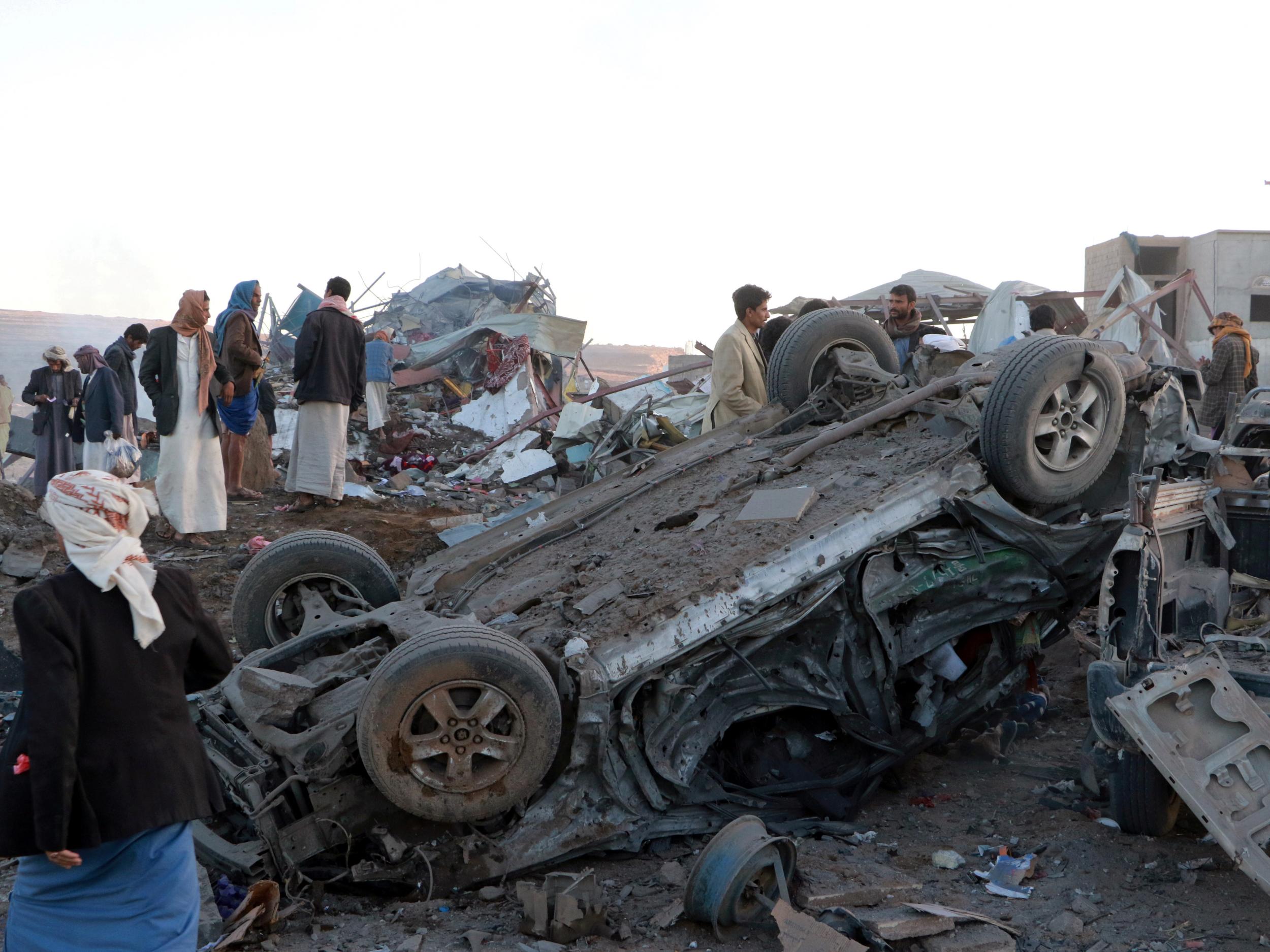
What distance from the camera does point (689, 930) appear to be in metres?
3.49

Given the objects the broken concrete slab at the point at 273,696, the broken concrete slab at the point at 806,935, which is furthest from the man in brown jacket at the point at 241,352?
the broken concrete slab at the point at 806,935

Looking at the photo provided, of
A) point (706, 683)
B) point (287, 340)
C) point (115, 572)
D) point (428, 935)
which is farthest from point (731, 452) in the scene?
point (287, 340)

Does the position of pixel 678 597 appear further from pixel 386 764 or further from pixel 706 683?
pixel 386 764

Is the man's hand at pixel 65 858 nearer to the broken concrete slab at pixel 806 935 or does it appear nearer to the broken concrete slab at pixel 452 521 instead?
the broken concrete slab at pixel 806 935

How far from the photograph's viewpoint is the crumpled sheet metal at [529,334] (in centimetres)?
1692

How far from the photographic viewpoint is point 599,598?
A: 169 inches

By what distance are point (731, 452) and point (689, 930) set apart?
2.79 metres

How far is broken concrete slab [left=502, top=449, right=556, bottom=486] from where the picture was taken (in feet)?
38.2

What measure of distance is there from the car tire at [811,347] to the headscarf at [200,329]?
433 centimetres

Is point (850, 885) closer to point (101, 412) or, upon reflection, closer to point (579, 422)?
point (101, 412)

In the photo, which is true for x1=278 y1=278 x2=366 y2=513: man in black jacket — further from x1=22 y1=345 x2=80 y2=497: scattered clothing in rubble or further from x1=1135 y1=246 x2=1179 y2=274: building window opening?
x1=1135 y1=246 x2=1179 y2=274: building window opening

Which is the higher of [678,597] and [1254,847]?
[678,597]

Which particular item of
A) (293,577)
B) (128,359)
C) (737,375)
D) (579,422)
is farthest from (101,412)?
(737,375)

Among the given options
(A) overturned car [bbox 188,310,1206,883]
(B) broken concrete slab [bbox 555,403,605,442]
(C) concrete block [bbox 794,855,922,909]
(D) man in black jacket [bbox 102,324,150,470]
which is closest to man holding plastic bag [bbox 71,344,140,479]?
(D) man in black jacket [bbox 102,324,150,470]
